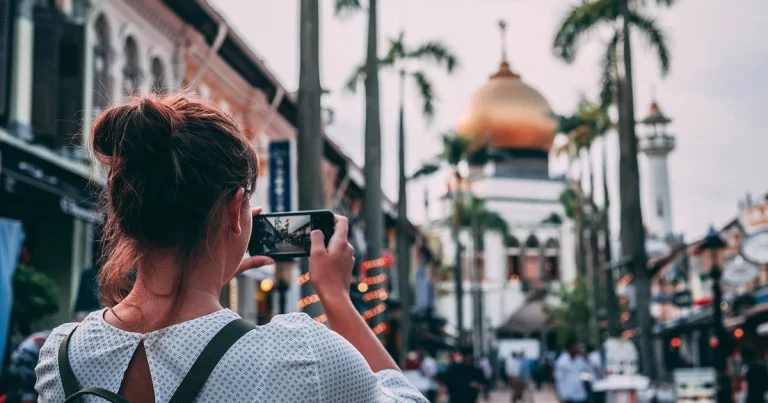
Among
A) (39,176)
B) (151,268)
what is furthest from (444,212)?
(151,268)

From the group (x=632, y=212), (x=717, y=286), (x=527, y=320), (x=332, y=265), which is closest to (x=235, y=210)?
(x=332, y=265)

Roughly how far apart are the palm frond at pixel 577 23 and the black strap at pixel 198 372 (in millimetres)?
26941

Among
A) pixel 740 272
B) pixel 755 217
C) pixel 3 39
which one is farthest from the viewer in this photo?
pixel 755 217

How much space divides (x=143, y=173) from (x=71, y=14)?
15.4 m

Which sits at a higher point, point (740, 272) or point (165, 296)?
point (740, 272)

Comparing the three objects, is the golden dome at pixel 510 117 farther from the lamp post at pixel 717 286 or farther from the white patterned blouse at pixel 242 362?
the white patterned blouse at pixel 242 362

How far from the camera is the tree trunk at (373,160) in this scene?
2067cm

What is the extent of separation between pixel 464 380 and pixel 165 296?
1731cm

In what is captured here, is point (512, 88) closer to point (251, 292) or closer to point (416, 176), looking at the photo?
point (416, 176)

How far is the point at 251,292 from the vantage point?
94.2 ft

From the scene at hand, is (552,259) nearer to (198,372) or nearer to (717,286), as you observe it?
(717,286)

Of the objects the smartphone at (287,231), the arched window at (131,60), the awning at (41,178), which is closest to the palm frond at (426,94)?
the arched window at (131,60)

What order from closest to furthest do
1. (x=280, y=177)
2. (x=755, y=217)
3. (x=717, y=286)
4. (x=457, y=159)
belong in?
(x=717, y=286)
(x=280, y=177)
(x=755, y=217)
(x=457, y=159)

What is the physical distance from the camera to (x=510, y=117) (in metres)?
75.3
